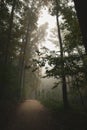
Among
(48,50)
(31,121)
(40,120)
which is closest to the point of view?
Result: (48,50)

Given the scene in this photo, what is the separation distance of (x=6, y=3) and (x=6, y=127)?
11287 millimetres

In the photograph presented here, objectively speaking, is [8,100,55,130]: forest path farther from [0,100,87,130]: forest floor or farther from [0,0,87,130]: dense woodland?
[0,0,87,130]: dense woodland

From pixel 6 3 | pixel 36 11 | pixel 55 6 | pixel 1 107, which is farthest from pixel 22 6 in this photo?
pixel 1 107

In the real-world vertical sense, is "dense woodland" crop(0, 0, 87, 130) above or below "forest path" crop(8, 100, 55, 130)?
above

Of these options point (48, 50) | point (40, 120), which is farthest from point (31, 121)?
point (48, 50)

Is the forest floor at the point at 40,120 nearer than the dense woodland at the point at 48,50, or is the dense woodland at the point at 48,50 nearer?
the dense woodland at the point at 48,50

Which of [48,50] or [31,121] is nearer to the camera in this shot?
[48,50]

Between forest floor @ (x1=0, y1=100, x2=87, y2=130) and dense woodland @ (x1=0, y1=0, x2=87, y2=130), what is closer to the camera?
dense woodland @ (x1=0, y1=0, x2=87, y2=130)

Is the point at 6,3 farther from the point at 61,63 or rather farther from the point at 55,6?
the point at 61,63

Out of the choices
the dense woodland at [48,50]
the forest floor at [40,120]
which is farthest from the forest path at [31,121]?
the dense woodland at [48,50]

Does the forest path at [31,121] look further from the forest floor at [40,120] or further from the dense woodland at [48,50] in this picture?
the dense woodland at [48,50]

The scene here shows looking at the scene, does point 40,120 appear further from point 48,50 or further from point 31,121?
point 48,50

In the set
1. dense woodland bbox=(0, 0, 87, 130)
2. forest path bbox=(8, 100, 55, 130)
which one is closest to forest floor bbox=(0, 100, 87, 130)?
forest path bbox=(8, 100, 55, 130)

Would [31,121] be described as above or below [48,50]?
below
